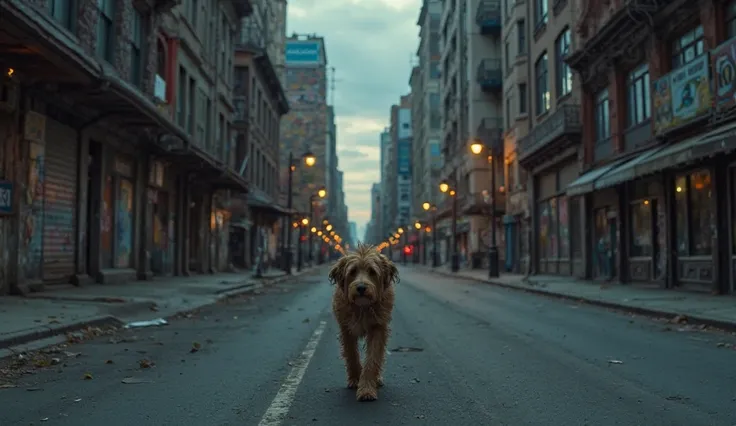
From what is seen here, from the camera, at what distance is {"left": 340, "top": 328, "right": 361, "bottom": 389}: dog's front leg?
5.86m

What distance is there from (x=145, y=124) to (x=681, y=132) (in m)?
15.3

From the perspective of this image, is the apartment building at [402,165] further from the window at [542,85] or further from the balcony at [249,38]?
the window at [542,85]

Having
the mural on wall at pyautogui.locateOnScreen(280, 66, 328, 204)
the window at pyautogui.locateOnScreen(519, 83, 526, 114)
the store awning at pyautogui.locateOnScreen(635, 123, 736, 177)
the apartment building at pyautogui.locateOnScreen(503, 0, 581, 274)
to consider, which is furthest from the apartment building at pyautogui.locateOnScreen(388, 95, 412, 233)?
the store awning at pyautogui.locateOnScreen(635, 123, 736, 177)

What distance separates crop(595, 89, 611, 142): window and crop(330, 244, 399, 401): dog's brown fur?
2243cm

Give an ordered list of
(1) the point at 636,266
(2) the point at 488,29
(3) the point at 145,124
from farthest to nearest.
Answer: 1. (2) the point at 488,29
2. (1) the point at 636,266
3. (3) the point at 145,124

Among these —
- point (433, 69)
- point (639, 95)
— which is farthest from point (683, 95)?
point (433, 69)

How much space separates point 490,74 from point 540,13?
567 inches

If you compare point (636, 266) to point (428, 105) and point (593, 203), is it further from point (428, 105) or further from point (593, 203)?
point (428, 105)

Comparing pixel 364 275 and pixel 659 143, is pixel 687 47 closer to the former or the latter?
pixel 659 143

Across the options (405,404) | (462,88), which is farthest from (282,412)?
(462,88)

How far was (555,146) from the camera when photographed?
102 feet

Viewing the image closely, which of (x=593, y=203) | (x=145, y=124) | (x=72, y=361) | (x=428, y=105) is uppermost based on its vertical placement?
(x=428, y=105)

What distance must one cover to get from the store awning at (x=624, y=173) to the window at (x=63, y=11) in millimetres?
15593

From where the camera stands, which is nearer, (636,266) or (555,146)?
(636,266)
